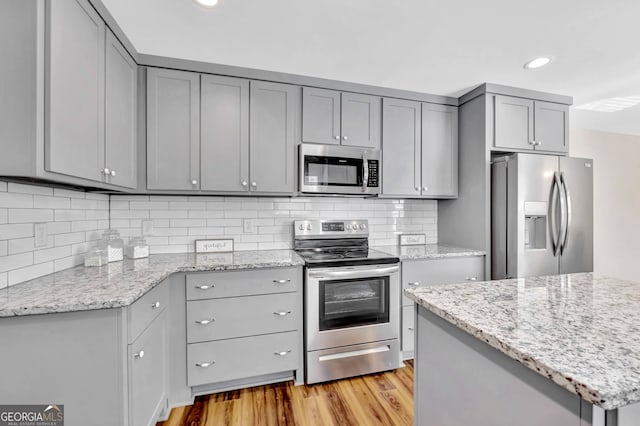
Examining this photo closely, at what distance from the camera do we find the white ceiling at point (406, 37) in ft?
5.22

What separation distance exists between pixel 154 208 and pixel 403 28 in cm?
229

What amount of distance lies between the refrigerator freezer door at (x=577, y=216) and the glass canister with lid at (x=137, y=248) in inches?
138

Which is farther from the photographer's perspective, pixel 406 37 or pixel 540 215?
pixel 540 215

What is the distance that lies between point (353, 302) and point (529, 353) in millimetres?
1617

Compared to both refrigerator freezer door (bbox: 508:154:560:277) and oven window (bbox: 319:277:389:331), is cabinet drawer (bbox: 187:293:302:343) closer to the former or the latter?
oven window (bbox: 319:277:389:331)

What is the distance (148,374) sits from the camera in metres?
1.52

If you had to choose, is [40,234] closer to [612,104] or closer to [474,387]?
[474,387]

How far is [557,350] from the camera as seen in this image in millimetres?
706

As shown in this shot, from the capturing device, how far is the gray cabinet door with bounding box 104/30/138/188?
5.55ft

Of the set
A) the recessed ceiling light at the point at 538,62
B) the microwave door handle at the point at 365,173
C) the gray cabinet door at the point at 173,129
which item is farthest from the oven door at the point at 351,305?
the recessed ceiling light at the point at 538,62

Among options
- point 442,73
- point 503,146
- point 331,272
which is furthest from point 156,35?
point 503,146

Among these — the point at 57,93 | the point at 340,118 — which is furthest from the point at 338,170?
the point at 57,93

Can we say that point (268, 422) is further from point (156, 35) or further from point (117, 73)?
point (156, 35)

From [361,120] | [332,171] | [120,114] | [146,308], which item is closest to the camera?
[146,308]
